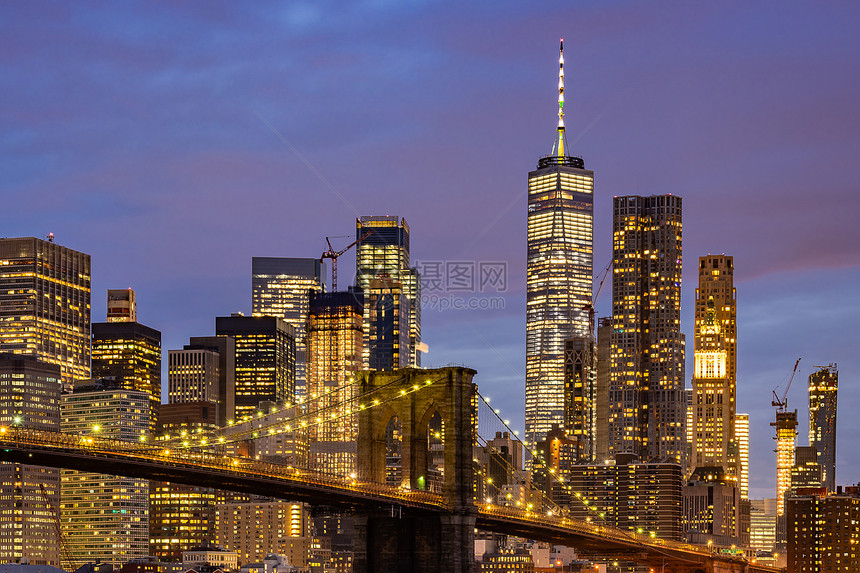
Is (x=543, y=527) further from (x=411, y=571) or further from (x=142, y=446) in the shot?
(x=142, y=446)

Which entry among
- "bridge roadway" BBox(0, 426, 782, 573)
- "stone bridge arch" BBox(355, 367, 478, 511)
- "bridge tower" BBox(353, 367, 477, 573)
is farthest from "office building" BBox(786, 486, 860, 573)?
"stone bridge arch" BBox(355, 367, 478, 511)

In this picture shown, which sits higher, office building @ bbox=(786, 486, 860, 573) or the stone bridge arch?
the stone bridge arch

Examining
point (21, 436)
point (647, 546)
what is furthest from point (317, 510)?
point (647, 546)

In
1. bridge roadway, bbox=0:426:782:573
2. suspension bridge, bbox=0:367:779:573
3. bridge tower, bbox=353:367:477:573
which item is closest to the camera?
bridge roadway, bbox=0:426:782:573

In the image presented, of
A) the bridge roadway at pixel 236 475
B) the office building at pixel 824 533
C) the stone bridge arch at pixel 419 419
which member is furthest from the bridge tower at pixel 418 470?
the office building at pixel 824 533

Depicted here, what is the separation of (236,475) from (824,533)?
11358 cm

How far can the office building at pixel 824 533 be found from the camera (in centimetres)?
17725

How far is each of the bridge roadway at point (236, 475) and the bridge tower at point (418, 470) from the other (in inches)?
48.7

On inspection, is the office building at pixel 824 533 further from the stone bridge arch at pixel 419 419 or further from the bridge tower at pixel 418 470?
the stone bridge arch at pixel 419 419

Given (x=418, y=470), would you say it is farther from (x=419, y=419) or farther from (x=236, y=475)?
(x=236, y=475)

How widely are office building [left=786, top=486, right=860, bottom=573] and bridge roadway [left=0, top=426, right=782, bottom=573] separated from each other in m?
68.2

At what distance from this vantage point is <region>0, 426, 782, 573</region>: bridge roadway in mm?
76125

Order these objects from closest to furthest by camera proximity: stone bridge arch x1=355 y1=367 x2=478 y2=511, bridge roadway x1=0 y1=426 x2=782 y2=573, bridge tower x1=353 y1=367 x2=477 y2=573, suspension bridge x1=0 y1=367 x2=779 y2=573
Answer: bridge roadway x1=0 y1=426 x2=782 y2=573, suspension bridge x1=0 y1=367 x2=779 y2=573, bridge tower x1=353 y1=367 x2=477 y2=573, stone bridge arch x1=355 y1=367 x2=478 y2=511

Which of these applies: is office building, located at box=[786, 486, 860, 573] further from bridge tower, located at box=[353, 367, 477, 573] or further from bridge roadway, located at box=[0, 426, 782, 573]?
bridge tower, located at box=[353, 367, 477, 573]
